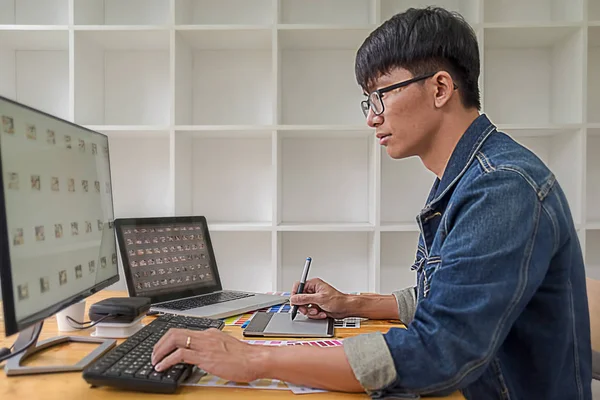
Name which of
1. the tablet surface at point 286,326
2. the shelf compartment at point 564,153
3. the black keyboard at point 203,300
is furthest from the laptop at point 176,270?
the shelf compartment at point 564,153

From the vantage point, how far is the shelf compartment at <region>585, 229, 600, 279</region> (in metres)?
2.11

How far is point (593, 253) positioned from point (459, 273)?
5.96 ft

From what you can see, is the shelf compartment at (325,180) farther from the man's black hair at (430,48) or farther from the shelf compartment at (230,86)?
the man's black hair at (430,48)

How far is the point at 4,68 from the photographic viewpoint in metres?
2.10

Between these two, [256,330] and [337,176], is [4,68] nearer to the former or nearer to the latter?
[337,176]

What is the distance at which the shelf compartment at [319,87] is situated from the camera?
216 centimetres

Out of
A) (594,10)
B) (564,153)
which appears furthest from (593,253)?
(594,10)

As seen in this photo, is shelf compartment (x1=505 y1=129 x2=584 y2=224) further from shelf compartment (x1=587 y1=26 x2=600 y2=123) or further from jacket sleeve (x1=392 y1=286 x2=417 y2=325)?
jacket sleeve (x1=392 y1=286 x2=417 y2=325)

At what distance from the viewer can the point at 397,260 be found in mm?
2203

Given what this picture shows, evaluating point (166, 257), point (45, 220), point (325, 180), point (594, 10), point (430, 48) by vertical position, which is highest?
point (594, 10)

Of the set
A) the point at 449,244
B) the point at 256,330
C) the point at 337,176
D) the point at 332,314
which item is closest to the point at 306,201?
the point at 337,176

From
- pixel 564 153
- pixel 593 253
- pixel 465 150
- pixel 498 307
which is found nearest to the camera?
pixel 498 307

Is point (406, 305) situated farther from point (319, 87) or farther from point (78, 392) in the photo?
point (319, 87)

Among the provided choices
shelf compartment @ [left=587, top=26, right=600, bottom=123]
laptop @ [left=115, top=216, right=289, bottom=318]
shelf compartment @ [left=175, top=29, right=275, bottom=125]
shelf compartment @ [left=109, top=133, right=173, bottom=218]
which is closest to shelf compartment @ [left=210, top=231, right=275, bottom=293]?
shelf compartment @ [left=109, top=133, right=173, bottom=218]
